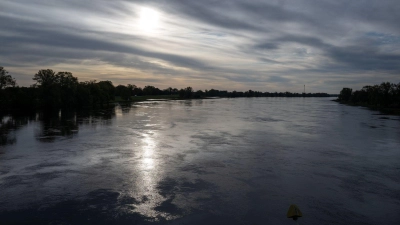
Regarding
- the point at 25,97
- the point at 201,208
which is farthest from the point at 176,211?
the point at 25,97

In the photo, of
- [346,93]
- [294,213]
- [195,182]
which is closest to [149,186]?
[195,182]

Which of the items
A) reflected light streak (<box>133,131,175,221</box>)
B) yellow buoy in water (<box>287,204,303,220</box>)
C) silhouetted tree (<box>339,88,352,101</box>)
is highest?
silhouetted tree (<box>339,88,352,101</box>)

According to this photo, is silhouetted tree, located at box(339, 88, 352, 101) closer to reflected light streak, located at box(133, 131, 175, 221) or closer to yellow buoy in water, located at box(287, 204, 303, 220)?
reflected light streak, located at box(133, 131, 175, 221)

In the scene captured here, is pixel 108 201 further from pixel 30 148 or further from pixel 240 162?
pixel 30 148

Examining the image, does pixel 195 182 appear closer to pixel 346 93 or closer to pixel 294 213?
pixel 294 213

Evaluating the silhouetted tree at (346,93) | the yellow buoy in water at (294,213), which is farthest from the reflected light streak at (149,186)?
the silhouetted tree at (346,93)

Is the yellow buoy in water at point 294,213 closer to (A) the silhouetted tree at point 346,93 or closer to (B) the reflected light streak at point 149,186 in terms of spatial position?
(B) the reflected light streak at point 149,186

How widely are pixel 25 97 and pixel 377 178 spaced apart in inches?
2728

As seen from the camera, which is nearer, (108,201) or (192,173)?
(108,201)

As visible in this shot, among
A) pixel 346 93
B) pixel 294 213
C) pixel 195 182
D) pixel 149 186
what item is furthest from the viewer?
pixel 346 93

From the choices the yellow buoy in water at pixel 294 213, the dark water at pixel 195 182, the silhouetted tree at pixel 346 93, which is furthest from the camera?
the silhouetted tree at pixel 346 93

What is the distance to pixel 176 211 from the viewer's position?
948 cm

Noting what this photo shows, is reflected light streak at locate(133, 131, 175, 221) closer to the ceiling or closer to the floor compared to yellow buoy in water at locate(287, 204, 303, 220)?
closer to the floor

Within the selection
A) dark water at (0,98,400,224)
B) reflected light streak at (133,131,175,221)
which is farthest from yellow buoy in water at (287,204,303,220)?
reflected light streak at (133,131,175,221)
